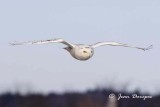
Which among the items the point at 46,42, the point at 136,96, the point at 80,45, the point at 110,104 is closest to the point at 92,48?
the point at 80,45

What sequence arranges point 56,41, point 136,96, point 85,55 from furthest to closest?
point 136,96, point 56,41, point 85,55

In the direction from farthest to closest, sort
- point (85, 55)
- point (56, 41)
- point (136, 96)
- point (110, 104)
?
1. point (136, 96)
2. point (110, 104)
3. point (56, 41)
4. point (85, 55)

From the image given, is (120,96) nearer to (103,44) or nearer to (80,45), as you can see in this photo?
(103,44)

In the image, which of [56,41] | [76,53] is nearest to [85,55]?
[76,53]

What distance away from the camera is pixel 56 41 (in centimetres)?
3450

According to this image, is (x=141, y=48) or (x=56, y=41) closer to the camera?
(x=56, y=41)

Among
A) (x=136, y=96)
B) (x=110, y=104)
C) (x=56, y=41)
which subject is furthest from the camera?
(x=136, y=96)

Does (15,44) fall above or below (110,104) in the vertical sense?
above

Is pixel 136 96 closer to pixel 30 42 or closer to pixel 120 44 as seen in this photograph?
pixel 120 44

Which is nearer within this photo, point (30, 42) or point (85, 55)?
point (85, 55)

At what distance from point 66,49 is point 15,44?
2678 mm

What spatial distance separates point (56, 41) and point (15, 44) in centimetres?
217

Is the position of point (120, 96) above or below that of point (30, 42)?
below

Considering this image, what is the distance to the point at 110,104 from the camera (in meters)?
37.2
